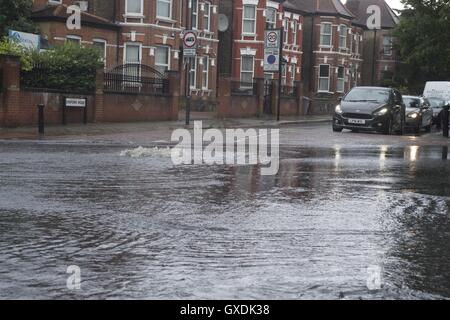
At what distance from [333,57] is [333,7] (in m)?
4.36

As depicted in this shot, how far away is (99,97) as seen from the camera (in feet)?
85.0

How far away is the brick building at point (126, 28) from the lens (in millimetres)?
35000

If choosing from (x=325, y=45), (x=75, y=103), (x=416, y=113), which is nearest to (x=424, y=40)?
(x=416, y=113)

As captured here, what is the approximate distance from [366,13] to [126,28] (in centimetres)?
3800

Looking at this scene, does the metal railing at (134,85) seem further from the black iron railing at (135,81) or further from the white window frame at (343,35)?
the white window frame at (343,35)

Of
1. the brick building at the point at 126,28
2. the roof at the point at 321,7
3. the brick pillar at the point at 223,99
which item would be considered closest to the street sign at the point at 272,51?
the brick pillar at the point at 223,99

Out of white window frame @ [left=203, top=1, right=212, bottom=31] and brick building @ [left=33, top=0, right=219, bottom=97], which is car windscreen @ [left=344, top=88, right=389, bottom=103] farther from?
white window frame @ [left=203, top=1, right=212, bottom=31]

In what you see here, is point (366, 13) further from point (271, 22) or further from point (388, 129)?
point (388, 129)

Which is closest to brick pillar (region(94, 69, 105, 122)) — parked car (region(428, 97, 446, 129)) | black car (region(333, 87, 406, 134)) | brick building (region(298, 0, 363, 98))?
black car (region(333, 87, 406, 134))

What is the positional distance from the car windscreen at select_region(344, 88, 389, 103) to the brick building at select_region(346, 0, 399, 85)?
145 feet

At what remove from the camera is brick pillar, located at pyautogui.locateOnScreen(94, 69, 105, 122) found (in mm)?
25766

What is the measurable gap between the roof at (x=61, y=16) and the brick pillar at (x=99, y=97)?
10.00 m

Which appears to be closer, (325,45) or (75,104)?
(75,104)

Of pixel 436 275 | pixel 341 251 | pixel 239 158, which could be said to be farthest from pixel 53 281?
pixel 239 158
